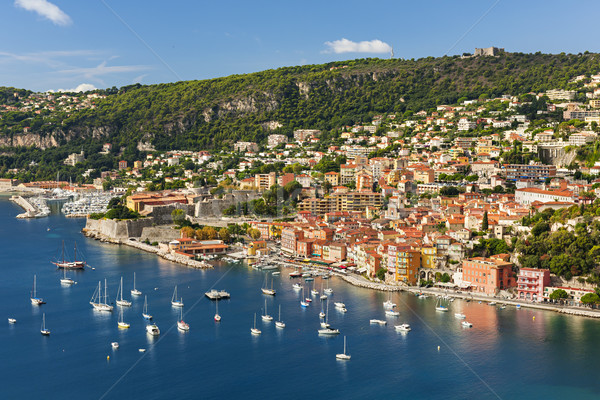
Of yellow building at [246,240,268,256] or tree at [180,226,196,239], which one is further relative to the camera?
tree at [180,226,196,239]

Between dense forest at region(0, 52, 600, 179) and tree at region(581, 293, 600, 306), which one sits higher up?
dense forest at region(0, 52, 600, 179)

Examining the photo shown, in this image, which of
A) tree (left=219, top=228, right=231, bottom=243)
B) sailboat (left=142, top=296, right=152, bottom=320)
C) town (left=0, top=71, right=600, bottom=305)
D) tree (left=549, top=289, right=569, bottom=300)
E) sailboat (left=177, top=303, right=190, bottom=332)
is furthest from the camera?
tree (left=219, top=228, right=231, bottom=243)

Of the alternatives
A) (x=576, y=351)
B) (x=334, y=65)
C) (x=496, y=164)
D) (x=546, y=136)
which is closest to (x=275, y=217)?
(x=496, y=164)

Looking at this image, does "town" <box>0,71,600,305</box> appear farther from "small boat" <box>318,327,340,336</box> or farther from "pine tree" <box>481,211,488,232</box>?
"small boat" <box>318,327,340,336</box>

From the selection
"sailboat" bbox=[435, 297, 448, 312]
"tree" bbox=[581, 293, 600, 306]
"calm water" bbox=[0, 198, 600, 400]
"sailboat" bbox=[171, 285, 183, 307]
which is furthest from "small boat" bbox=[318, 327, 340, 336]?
"tree" bbox=[581, 293, 600, 306]

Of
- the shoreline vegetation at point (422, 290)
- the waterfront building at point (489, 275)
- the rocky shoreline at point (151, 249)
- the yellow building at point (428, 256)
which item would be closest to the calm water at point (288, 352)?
the shoreline vegetation at point (422, 290)

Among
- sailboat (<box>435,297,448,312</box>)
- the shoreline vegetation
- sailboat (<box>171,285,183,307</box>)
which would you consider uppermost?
the shoreline vegetation
